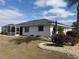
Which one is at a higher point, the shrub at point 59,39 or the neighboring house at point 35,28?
the neighboring house at point 35,28

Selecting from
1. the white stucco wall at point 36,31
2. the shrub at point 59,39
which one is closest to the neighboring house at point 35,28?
the white stucco wall at point 36,31

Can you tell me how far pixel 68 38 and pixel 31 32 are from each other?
20.1m

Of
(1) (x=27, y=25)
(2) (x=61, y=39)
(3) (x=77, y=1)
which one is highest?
(3) (x=77, y=1)

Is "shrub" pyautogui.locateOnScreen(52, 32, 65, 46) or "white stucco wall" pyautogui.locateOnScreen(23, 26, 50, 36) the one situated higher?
→ "white stucco wall" pyautogui.locateOnScreen(23, 26, 50, 36)

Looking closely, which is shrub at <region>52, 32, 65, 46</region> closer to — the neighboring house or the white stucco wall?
the neighboring house

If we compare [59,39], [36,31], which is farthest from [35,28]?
[59,39]

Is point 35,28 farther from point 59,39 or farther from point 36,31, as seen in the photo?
point 59,39

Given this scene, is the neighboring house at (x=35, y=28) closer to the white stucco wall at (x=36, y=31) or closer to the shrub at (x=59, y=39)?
the white stucco wall at (x=36, y=31)

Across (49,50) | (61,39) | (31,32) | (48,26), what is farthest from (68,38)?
(31,32)

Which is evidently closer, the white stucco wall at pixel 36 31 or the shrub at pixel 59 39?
the shrub at pixel 59 39

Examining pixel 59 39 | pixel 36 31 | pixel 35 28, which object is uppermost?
pixel 35 28

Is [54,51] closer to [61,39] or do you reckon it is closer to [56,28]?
[61,39]

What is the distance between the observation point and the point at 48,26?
34406 mm

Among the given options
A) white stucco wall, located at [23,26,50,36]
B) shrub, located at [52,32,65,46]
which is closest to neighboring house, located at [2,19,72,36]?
white stucco wall, located at [23,26,50,36]
